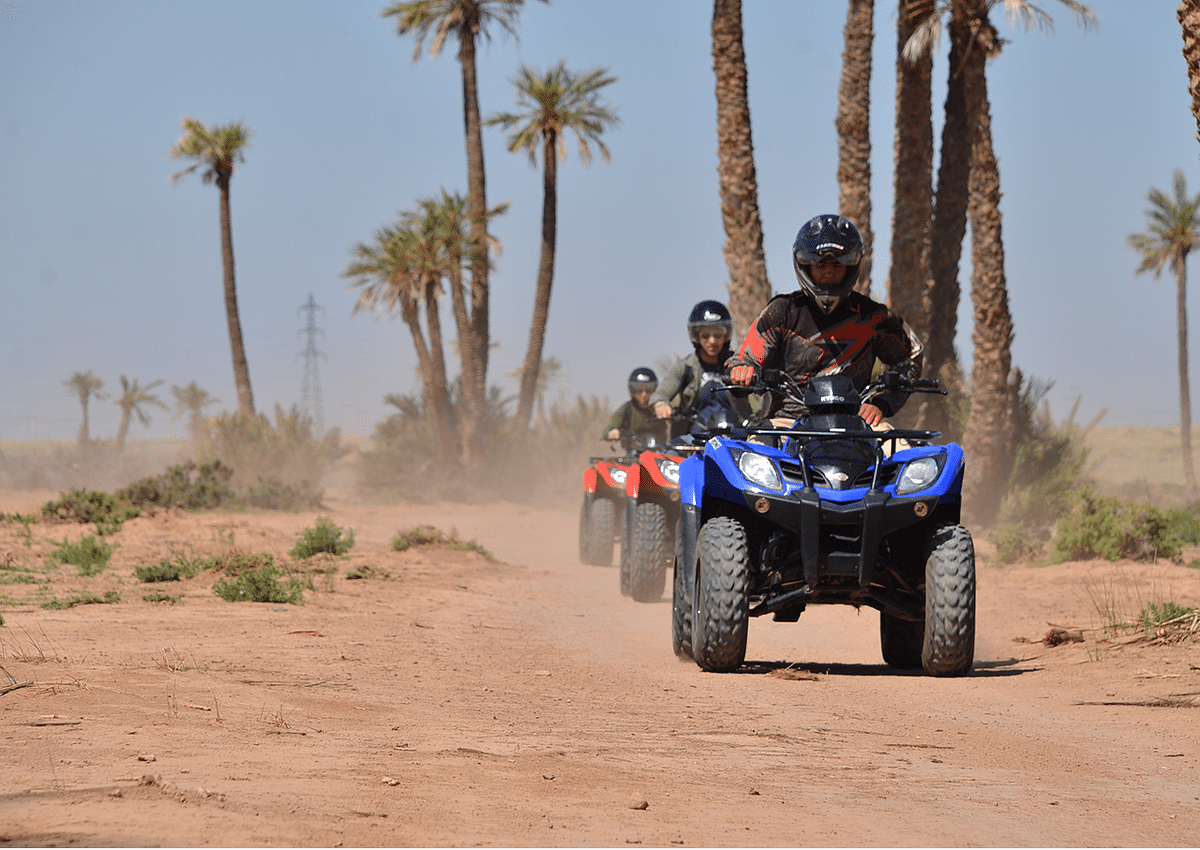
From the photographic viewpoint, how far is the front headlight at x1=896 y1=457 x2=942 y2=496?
6.75 m

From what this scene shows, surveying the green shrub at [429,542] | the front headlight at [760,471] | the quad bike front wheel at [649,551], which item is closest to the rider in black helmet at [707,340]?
the quad bike front wheel at [649,551]

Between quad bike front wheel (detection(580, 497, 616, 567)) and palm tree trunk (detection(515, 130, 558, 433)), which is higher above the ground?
palm tree trunk (detection(515, 130, 558, 433))

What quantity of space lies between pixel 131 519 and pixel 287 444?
19.9m

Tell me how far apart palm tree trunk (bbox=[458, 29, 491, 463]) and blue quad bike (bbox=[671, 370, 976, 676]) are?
28932mm

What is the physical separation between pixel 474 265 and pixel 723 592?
1178 inches

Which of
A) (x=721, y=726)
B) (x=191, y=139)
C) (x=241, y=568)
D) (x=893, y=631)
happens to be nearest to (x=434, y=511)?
(x=191, y=139)

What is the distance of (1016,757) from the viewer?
4.98 m

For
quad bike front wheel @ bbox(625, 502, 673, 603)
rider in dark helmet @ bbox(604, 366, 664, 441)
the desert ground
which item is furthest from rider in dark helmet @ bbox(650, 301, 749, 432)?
rider in dark helmet @ bbox(604, 366, 664, 441)

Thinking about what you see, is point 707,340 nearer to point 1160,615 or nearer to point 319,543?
point 1160,615

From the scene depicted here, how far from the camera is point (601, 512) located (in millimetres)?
15977

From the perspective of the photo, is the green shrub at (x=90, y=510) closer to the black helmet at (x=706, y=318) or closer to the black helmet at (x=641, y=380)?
the black helmet at (x=641, y=380)

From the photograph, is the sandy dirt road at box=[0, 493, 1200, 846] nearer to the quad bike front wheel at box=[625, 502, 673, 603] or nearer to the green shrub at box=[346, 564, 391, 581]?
the quad bike front wheel at box=[625, 502, 673, 603]

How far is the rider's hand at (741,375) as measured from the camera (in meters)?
7.08

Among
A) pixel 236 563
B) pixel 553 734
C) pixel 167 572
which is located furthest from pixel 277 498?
pixel 553 734
